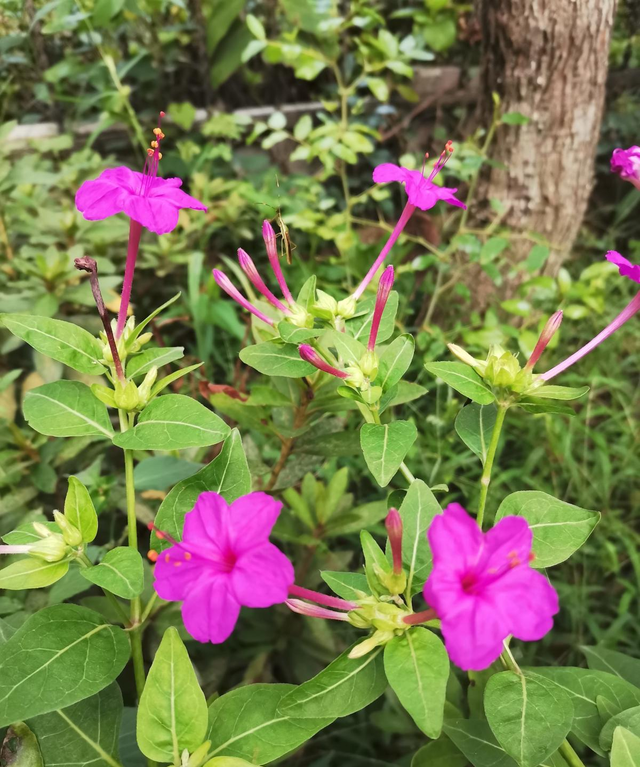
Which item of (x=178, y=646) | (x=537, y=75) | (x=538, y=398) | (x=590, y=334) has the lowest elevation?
(x=590, y=334)

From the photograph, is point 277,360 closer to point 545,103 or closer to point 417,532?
point 417,532

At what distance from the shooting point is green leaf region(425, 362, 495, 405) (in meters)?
0.74

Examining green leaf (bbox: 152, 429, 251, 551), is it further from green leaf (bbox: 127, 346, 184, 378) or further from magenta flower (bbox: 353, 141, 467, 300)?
magenta flower (bbox: 353, 141, 467, 300)

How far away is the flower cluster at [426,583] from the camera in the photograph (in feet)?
1.61

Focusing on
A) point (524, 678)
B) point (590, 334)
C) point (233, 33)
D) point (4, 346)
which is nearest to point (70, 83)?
point (233, 33)

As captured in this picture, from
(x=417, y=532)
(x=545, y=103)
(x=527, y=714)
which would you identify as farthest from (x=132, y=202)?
(x=545, y=103)

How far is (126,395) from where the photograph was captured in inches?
29.4

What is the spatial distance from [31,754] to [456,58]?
3.11 meters

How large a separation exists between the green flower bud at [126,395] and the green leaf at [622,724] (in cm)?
71

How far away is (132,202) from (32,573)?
47cm

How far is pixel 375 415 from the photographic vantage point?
0.77m

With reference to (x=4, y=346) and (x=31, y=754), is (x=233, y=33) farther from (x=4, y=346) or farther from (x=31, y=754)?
(x=31, y=754)

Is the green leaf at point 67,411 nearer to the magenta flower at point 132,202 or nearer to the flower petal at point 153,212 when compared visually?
the magenta flower at point 132,202

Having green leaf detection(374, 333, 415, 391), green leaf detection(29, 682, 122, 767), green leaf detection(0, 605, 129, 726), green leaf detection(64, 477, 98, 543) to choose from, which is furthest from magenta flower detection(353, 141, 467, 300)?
green leaf detection(29, 682, 122, 767)
